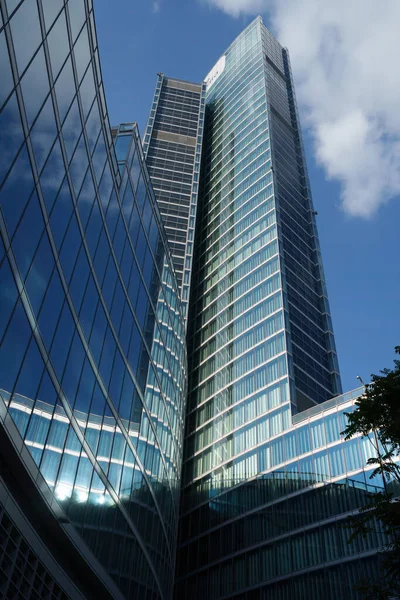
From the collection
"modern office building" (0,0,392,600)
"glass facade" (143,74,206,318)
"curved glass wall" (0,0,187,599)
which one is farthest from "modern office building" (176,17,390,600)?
"curved glass wall" (0,0,187,599)

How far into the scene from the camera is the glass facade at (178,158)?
87.6 m

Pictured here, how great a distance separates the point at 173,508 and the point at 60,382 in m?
21.2

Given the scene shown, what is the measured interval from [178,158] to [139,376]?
7544 centimetres

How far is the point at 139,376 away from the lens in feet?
105

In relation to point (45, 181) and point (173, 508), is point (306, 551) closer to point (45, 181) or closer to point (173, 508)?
point (173, 508)

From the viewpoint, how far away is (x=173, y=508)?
3969 cm

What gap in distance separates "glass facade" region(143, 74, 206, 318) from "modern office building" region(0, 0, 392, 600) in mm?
1101

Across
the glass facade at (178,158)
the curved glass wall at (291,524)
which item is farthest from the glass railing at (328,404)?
the glass facade at (178,158)

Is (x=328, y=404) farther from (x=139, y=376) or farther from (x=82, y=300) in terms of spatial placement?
(x=82, y=300)

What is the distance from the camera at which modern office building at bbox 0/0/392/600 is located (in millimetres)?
19016

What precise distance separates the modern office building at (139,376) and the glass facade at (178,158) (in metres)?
1.10

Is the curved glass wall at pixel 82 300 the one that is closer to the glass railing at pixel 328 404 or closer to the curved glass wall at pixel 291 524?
the curved glass wall at pixel 291 524

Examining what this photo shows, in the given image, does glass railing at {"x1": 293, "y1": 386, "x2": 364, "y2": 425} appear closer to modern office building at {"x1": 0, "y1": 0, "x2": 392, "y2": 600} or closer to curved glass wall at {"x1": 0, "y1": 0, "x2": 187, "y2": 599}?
modern office building at {"x1": 0, "y1": 0, "x2": 392, "y2": 600}

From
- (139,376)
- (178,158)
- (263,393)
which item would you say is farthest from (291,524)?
(178,158)
